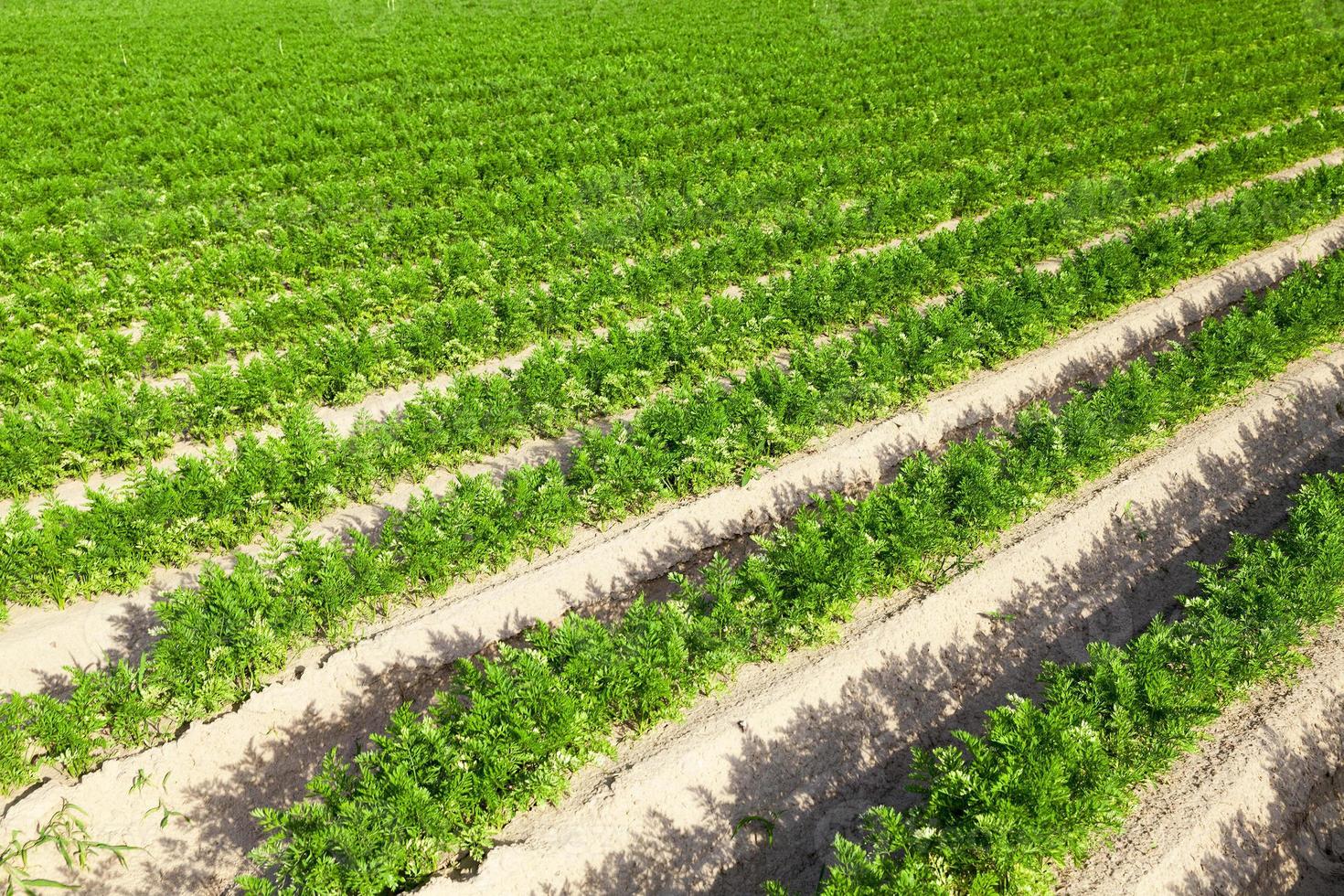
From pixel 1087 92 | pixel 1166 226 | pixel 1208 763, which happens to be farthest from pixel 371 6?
pixel 1208 763

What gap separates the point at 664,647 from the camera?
6.52 meters

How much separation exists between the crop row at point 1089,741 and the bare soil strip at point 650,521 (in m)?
3.23

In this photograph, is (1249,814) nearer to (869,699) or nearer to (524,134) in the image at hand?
(869,699)

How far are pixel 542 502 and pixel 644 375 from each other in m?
2.84

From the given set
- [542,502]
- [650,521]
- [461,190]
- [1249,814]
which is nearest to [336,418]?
[542,502]

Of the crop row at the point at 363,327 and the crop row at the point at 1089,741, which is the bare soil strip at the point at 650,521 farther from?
the crop row at the point at 1089,741

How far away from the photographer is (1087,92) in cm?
2206

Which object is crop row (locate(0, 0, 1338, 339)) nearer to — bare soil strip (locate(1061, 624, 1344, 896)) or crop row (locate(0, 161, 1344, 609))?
crop row (locate(0, 161, 1344, 609))

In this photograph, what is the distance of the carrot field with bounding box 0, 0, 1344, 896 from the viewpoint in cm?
566

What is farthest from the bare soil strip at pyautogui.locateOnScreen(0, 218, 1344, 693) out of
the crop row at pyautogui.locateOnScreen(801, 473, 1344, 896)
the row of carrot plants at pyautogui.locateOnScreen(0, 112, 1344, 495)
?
the crop row at pyautogui.locateOnScreen(801, 473, 1344, 896)

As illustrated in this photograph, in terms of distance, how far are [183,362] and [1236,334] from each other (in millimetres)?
14484

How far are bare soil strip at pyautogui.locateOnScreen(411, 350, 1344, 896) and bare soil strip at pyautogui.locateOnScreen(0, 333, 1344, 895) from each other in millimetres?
15

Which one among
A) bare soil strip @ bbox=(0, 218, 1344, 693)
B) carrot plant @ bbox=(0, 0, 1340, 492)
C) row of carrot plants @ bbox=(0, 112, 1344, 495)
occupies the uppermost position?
carrot plant @ bbox=(0, 0, 1340, 492)

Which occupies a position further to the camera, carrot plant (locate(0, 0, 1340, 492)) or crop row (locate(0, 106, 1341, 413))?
carrot plant (locate(0, 0, 1340, 492))
